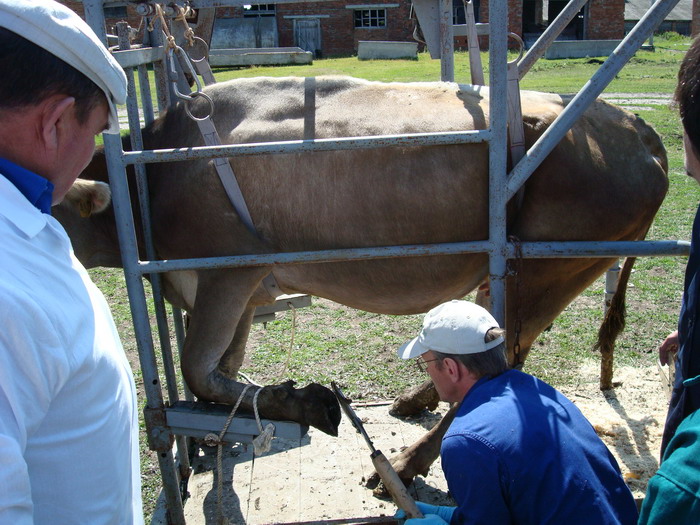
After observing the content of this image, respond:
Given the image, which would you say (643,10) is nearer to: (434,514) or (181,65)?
(181,65)

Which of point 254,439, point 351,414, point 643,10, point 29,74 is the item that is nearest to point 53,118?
point 29,74

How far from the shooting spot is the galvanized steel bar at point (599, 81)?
2477 mm

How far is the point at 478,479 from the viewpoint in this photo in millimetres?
1888

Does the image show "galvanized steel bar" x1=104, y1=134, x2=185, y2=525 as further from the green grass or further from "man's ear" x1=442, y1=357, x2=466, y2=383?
"man's ear" x1=442, y1=357, x2=466, y2=383

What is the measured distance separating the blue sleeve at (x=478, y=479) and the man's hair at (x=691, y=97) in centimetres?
93

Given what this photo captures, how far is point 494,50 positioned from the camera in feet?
8.04

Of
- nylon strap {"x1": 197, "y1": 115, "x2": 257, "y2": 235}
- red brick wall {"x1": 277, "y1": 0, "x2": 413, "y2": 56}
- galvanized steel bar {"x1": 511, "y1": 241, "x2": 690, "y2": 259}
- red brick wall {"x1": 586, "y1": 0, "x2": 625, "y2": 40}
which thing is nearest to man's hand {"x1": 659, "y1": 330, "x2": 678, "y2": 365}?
galvanized steel bar {"x1": 511, "y1": 241, "x2": 690, "y2": 259}

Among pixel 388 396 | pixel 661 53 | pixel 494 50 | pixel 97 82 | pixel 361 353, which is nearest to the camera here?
pixel 97 82

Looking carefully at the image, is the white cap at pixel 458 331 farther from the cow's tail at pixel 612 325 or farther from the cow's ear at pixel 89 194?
the cow's tail at pixel 612 325

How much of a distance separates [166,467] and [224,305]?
0.73m

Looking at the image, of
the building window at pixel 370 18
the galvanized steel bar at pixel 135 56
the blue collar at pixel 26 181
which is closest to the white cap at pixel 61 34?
the blue collar at pixel 26 181

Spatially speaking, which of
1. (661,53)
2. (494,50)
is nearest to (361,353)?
(494,50)

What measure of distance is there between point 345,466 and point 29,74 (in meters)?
2.84

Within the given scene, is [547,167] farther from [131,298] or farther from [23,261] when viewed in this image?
[23,261]
